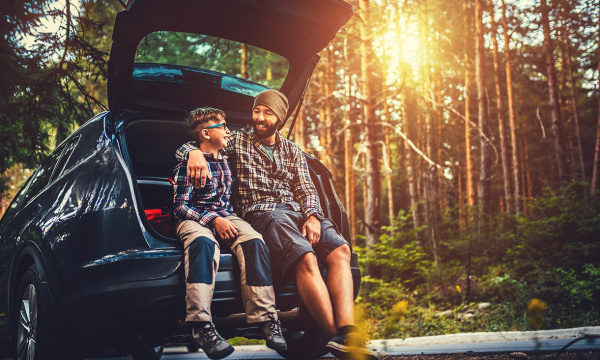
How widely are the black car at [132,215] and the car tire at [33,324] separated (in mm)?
11

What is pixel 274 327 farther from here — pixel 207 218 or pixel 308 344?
pixel 308 344

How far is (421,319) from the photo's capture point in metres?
7.25

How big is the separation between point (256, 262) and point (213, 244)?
279mm

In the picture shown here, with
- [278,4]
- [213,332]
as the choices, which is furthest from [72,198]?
[278,4]

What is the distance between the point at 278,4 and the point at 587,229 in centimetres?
731

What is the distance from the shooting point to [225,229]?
9.72 feet

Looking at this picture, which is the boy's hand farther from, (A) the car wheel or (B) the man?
(A) the car wheel

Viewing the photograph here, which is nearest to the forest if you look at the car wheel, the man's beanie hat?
the man's beanie hat

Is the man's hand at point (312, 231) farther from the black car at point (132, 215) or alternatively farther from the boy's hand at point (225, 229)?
the boy's hand at point (225, 229)

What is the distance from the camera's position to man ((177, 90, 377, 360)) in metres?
3.03

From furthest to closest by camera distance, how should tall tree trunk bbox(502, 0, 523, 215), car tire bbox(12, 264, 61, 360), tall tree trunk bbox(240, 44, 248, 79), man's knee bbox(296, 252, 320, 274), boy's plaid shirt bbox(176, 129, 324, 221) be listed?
tall tree trunk bbox(502, 0, 523, 215), tall tree trunk bbox(240, 44, 248, 79), boy's plaid shirt bbox(176, 129, 324, 221), man's knee bbox(296, 252, 320, 274), car tire bbox(12, 264, 61, 360)

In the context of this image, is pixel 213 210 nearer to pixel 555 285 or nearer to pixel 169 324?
pixel 169 324

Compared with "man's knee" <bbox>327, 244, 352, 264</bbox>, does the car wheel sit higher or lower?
lower

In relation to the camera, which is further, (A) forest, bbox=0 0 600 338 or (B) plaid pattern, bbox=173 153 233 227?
(A) forest, bbox=0 0 600 338
